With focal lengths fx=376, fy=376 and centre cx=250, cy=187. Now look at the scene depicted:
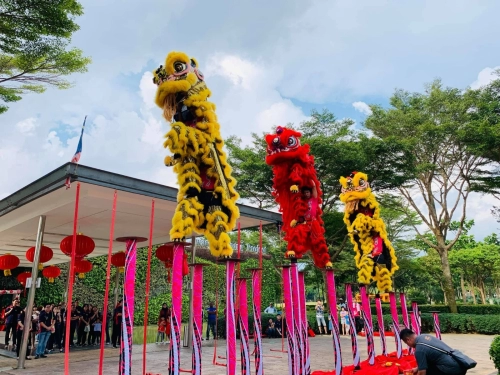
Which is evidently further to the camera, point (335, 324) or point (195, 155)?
point (335, 324)

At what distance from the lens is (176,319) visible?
386cm

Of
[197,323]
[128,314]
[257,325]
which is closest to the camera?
[197,323]

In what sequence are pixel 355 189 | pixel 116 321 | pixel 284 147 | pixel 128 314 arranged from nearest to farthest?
1. pixel 128 314
2. pixel 284 147
3. pixel 355 189
4. pixel 116 321

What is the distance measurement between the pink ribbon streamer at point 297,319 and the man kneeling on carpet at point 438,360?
1.67m

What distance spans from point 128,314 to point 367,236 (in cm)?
544

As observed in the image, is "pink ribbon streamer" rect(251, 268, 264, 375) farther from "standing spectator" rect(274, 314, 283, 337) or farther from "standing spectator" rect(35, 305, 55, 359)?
"standing spectator" rect(274, 314, 283, 337)

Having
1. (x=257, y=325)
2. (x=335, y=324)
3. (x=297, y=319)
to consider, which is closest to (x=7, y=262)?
(x=257, y=325)

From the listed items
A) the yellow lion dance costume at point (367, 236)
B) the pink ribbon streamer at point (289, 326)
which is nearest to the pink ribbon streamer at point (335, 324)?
the pink ribbon streamer at point (289, 326)

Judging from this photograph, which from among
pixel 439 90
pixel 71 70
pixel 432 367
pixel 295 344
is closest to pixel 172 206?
pixel 295 344

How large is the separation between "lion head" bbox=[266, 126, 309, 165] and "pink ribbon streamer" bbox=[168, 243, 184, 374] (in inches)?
121

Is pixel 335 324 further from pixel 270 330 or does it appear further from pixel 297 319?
pixel 270 330

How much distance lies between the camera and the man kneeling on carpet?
12.1 feet

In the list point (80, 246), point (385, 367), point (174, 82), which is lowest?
point (385, 367)

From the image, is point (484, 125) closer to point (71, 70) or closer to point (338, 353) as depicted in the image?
point (338, 353)
